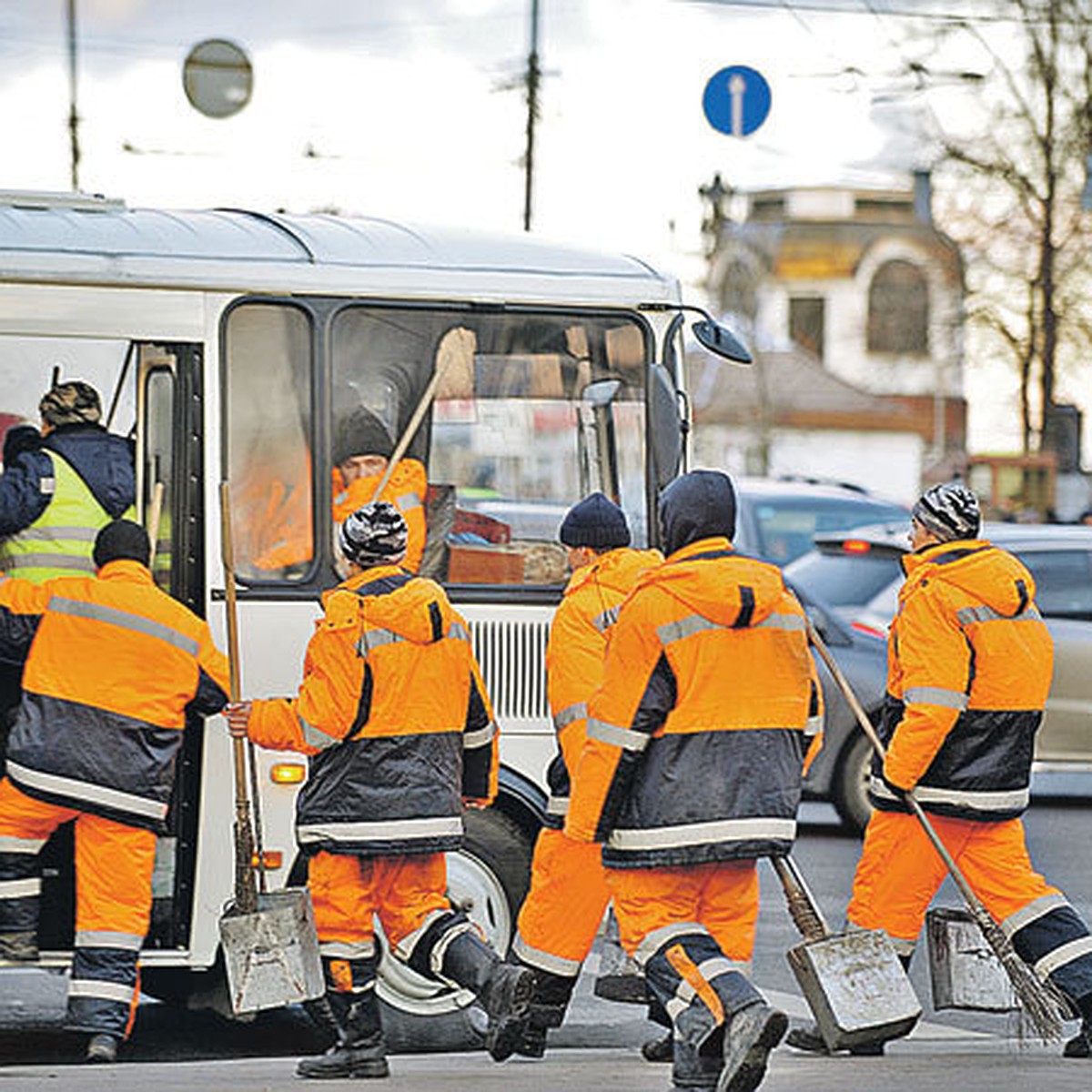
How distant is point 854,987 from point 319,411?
2.62m

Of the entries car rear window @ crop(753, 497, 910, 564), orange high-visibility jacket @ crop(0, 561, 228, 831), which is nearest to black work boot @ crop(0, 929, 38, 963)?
orange high-visibility jacket @ crop(0, 561, 228, 831)

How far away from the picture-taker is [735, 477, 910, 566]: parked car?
18.9 metres

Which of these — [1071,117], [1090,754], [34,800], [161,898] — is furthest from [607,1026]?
[1071,117]

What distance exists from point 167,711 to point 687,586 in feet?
6.41

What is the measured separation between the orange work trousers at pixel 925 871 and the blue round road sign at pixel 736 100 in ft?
45.0

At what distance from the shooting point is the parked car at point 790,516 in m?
18.9

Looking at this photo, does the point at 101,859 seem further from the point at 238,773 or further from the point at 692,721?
the point at 692,721

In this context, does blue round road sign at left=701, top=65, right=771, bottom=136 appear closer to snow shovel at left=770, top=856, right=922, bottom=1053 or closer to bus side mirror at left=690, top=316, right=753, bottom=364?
bus side mirror at left=690, top=316, right=753, bottom=364

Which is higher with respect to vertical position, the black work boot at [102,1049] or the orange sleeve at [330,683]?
the orange sleeve at [330,683]

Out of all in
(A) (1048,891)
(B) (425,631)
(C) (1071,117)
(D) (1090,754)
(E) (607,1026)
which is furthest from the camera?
(C) (1071,117)

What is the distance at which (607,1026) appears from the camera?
31.1 feet

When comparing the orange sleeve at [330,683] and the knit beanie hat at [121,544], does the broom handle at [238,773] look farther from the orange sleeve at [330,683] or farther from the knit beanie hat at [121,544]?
the orange sleeve at [330,683]

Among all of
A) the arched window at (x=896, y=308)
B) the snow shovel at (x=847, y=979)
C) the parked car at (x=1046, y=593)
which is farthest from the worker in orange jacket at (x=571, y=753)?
the arched window at (x=896, y=308)

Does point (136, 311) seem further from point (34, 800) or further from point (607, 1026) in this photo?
point (607, 1026)
